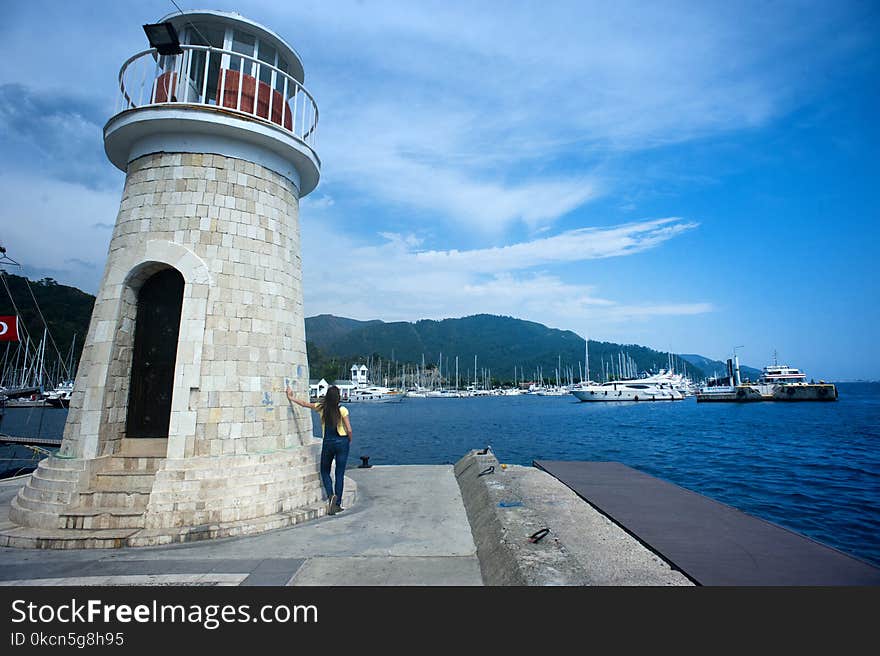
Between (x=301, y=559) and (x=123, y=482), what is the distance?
361 cm

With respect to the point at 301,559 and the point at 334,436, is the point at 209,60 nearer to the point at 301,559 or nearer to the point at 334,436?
the point at 334,436

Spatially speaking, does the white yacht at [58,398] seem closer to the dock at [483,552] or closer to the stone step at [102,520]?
the dock at [483,552]

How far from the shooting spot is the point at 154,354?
8.03m

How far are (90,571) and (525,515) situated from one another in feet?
18.6

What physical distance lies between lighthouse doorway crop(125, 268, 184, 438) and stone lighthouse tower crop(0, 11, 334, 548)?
0.08 ft

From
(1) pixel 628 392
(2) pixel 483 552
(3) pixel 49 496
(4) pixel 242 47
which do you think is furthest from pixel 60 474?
(1) pixel 628 392

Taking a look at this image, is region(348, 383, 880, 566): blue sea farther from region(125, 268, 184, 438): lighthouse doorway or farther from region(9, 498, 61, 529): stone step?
region(9, 498, 61, 529): stone step

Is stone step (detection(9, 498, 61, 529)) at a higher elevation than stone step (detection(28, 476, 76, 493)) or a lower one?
lower

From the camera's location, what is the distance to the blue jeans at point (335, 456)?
25.6ft

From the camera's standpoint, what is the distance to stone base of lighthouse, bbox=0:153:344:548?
22.4ft

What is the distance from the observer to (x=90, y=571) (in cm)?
534

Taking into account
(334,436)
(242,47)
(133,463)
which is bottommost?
(133,463)

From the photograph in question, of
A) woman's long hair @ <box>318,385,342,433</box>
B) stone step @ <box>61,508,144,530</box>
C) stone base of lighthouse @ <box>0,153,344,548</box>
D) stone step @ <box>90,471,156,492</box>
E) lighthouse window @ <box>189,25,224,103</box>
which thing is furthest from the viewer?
lighthouse window @ <box>189,25,224,103</box>

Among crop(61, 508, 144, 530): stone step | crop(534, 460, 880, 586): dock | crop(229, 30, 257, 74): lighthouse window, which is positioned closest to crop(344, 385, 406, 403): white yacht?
crop(534, 460, 880, 586): dock
